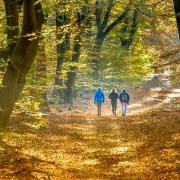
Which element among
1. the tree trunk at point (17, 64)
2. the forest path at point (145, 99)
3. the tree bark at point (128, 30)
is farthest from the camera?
the tree bark at point (128, 30)

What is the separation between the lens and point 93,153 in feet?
32.6

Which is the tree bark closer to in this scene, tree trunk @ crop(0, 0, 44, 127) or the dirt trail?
the dirt trail

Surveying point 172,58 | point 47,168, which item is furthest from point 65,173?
point 172,58

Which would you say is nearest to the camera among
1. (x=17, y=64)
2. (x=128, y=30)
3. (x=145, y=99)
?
(x=17, y=64)

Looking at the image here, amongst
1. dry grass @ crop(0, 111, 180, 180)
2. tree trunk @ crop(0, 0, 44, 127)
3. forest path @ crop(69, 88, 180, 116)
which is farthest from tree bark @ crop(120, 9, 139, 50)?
tree trunk @ crop(0, 0, 44, 127)

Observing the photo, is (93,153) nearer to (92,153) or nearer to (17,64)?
(92,153)

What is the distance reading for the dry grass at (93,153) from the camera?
7426mm

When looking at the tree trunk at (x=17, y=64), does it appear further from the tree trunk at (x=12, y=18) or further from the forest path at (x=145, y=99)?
the forest path at (x=145, y=99)

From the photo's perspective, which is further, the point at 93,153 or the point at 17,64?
the point at 93,153

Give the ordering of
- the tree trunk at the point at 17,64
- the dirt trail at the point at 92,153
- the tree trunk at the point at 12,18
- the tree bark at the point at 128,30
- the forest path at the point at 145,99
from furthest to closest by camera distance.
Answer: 1. the tree bark at the point at 128,30
2. the forest path at the point at 145,99
3. the tree trunk at the point at 12,18
4. the tree trunk at the point at 17,64
5. the dirt trail at the point at 92,153

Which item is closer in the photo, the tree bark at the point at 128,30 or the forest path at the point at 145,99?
the forest path at the point at 145,99

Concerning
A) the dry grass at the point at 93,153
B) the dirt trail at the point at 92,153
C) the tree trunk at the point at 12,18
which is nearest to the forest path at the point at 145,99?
the dirt trail at the point at 92,153

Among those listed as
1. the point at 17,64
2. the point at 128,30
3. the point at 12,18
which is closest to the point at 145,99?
the point at 128,30

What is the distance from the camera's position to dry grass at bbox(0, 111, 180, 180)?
743cm
